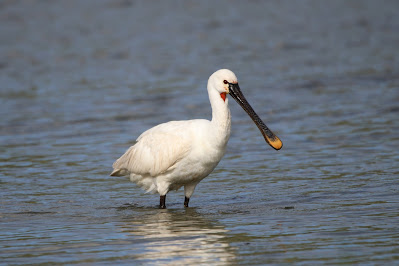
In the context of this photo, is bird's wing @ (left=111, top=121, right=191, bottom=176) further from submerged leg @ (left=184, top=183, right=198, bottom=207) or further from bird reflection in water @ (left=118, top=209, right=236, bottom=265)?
bird reflection in water @ (left=118, top=209, right=236, bottom=265)

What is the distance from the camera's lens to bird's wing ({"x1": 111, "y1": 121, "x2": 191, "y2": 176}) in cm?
928

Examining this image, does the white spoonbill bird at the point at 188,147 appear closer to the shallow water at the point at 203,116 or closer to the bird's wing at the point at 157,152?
the bird's wing at the point at 157,152

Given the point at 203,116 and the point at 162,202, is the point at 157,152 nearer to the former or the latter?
the point at 162,202

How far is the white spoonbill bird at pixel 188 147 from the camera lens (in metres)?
9.07

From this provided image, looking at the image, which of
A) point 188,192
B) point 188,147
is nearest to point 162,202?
point 188,192

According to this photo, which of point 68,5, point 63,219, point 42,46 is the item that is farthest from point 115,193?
point 68,5

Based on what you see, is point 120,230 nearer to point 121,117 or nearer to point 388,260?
point 388,260

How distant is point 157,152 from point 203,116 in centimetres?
611

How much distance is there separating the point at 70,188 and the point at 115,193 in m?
0.65

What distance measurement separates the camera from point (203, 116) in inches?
615

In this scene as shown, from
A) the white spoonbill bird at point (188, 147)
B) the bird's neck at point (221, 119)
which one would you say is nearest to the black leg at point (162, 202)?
the white spoonbill bird at point (188, 147)

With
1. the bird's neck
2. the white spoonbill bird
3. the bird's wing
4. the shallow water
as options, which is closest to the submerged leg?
the white spoonbill bird

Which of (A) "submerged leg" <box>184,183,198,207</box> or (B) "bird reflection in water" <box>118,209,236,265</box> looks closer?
(B) "bird reflection in water" <box>118,209,236,265</box>

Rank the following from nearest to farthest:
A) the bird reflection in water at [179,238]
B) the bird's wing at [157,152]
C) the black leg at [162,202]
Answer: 1. the bird reflection in water at [179,238]
2. the bird's wing at [157,152]
3. the black leg at [162,202]
